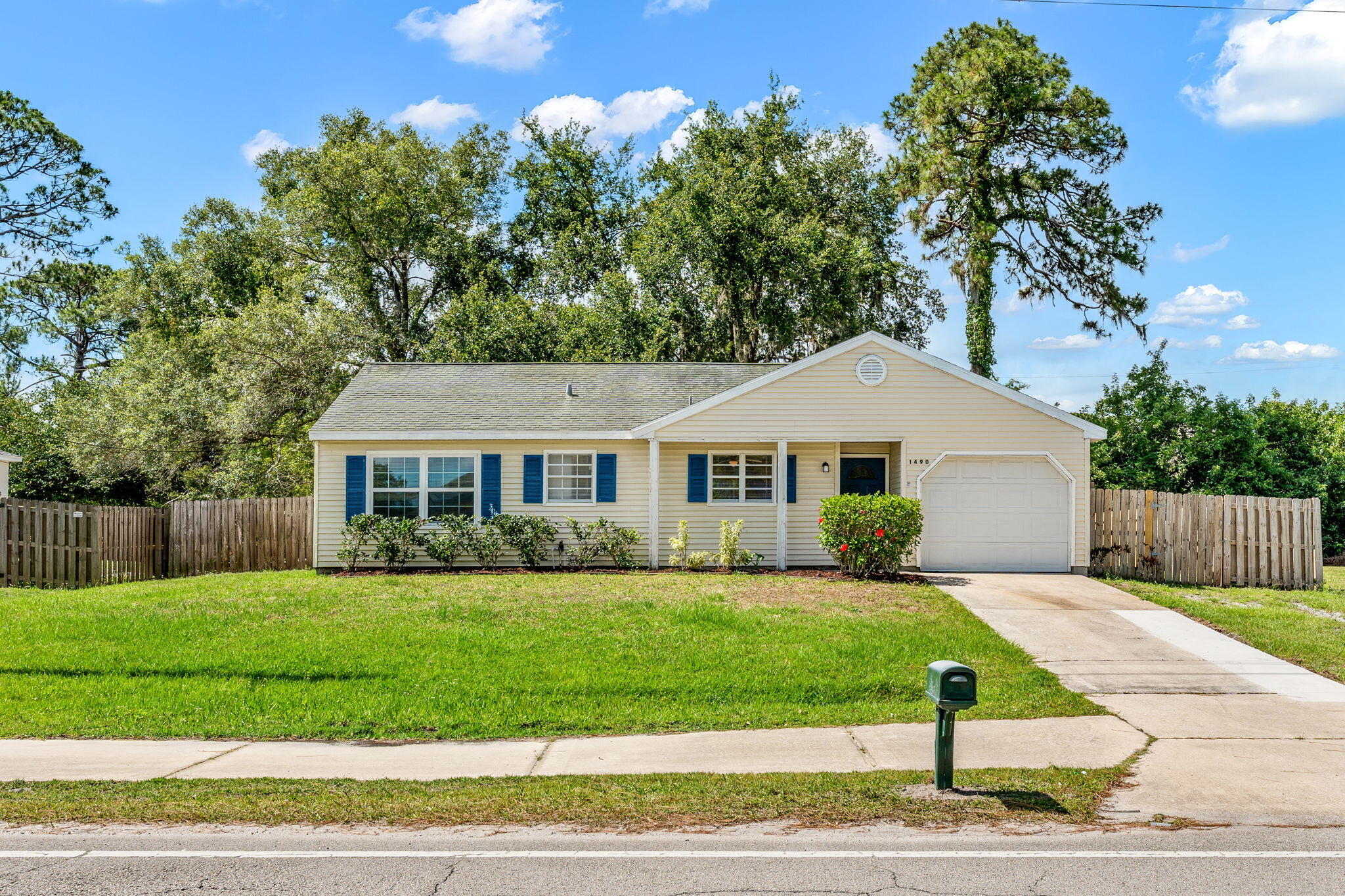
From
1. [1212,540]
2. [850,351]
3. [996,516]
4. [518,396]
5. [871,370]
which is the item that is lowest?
[1212,540]

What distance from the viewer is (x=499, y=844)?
5.48 meters

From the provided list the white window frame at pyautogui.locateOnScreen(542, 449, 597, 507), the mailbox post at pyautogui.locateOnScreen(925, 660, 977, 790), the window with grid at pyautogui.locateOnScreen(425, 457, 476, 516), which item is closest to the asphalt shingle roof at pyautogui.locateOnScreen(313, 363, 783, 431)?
the white window frame at pyautogui.locateOnScreen(542, 449, 597, 507)

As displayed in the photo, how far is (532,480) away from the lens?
18312 mm

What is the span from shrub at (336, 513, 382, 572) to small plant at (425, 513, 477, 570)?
3.42 ft

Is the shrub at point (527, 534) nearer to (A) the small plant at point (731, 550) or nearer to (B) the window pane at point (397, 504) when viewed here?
(B) the window pane at point (397, 504)

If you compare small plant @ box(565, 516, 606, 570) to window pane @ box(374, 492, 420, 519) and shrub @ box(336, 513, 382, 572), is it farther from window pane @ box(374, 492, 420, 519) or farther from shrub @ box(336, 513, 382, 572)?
shrub @ box(336, 513, 382, 572)

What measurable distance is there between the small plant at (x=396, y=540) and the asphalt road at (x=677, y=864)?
12.1 meters

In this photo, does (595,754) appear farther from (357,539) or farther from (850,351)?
(850,351)

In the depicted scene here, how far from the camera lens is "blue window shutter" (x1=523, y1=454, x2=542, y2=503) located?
1830 centimetres

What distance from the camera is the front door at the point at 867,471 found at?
62.5ft

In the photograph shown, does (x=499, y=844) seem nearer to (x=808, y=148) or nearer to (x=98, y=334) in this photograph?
(x=808, y=148)

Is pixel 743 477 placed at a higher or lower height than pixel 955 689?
higher

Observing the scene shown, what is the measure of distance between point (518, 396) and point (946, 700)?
48.8ft

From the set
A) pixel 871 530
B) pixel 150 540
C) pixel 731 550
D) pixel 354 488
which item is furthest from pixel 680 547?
pixel 150 540
